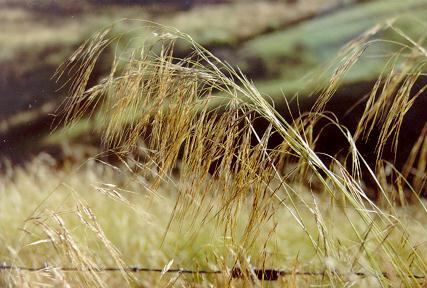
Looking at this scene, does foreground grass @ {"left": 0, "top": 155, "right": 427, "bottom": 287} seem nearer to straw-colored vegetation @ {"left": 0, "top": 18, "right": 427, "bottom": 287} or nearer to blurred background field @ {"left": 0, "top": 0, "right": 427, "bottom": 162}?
straw-colored vegetation @ {"left": 0, "top": 18, "right": 427, "bottom": 287}

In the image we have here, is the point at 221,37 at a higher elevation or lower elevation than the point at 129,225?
higher

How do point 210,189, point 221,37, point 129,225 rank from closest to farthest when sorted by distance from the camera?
point 210,189 → point 221,37 → point 129,225

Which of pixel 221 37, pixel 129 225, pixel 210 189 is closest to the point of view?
pixel 210 189

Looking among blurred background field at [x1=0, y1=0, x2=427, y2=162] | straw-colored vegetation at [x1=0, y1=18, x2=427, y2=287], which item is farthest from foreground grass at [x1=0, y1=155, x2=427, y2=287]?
blurred background field at [x1=0, y1=0, x2=427, y2=162]

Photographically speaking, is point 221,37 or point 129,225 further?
point 129,225

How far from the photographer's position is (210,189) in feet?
4.93

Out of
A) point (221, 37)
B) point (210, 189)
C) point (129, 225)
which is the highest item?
point (221, 37)

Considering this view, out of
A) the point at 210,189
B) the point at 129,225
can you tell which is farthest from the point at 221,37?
the point at 210,189

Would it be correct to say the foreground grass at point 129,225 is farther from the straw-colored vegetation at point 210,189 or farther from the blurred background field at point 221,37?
the blurred background field at point 221,37

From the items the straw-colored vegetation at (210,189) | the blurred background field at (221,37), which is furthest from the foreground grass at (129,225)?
the blurred background field at (221,37)

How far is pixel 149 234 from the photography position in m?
2.23

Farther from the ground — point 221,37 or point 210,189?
point 221,37

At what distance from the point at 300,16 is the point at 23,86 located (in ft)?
2.79

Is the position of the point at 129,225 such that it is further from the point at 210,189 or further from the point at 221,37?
the point at 210,189
